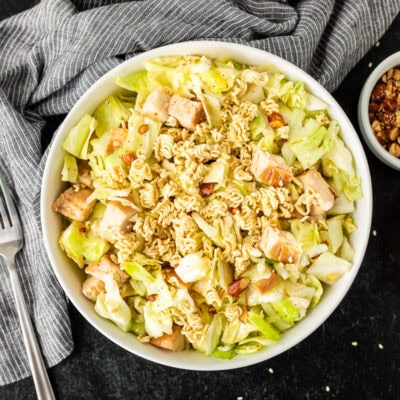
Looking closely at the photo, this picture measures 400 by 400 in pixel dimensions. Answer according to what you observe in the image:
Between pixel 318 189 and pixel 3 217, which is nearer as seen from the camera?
pixel 318 189

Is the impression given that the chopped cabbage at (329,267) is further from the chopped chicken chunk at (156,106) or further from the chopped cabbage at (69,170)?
the chopped cabbage at (69,170)

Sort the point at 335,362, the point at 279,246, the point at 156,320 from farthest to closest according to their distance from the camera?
1. the point at 335,362
2. the point at 156,320
3. the point at 279,246

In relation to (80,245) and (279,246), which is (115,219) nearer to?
(80,245)

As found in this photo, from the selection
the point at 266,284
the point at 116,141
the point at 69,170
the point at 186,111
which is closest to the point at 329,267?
the point at 266,284

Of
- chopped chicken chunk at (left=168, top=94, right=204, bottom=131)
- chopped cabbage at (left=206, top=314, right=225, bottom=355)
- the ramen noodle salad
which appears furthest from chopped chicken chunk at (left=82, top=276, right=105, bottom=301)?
chopped chicken chunk at (left=168, top=94, right=204, bottom=131)

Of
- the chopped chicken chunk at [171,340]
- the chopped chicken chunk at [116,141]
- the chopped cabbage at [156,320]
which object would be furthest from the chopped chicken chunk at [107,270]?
the chopped chicken chunk at [116,141]

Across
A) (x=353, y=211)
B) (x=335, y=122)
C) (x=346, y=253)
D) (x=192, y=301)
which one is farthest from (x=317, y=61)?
(x=192, y=301)

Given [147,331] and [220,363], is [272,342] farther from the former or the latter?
[147,331]
